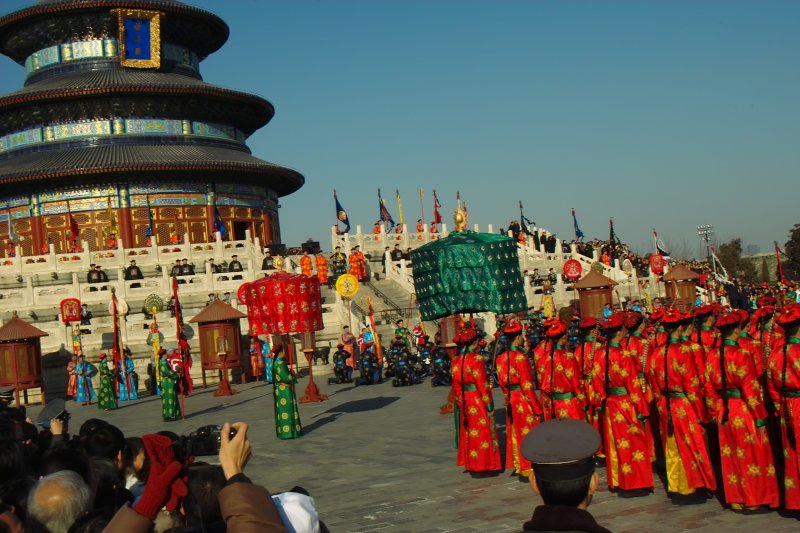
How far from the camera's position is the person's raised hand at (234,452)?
3479 mm

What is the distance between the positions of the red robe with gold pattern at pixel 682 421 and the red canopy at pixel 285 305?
1012 centimetres

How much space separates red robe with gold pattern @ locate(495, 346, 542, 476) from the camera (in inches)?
393

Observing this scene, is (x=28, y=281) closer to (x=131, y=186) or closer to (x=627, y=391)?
(x=131, y=186)

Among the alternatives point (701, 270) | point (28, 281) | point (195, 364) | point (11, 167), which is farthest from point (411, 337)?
point (11, 167)

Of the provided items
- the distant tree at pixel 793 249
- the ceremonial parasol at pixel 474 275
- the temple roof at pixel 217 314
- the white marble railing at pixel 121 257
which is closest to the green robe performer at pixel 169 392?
the temple roof at pixel 217 314

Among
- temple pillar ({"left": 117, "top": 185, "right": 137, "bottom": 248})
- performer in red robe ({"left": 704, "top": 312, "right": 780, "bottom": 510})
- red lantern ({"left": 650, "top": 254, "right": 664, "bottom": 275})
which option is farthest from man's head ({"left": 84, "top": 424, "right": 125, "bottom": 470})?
temple pillar ({"left": 117, "top": 185, "right": 137, "bottom": 248})

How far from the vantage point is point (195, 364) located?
25828mm

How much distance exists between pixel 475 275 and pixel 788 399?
5.29 metres

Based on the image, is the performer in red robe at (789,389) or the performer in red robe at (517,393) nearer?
the performer in red robe at (789,389)

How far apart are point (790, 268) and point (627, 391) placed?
4908cm

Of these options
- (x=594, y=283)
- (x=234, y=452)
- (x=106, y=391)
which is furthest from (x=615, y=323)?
(x=594, y=283)

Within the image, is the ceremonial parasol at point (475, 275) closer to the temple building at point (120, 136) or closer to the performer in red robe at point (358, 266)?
the performer in red robe at point (358, 266)

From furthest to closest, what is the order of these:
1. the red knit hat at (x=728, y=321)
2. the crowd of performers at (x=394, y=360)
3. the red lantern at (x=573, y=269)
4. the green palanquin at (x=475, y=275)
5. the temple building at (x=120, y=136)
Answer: the temple building at (x=120, y=136)
the red lantern at (x=573, y=269)
the crowd of performers at (x=394, y=360)
the green palanquin at (x=475, y=275)
the red knit hat at (x=728, y=321)

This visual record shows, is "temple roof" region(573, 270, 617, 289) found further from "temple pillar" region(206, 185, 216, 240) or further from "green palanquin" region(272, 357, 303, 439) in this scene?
"temple pillar" region(206, 185, 216, 240)
